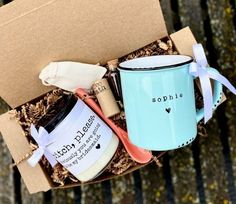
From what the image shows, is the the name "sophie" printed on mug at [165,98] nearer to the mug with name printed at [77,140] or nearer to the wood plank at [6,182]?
the mug with name printed at [77,140]

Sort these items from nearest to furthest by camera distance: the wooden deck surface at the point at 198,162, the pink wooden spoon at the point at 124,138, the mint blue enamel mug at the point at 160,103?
the mint blue enamel mug at the point at 160,103
the pink wooden spoon at the point at 124,138
the wooden deck surface at the point at 198,162

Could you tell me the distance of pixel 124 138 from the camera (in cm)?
92

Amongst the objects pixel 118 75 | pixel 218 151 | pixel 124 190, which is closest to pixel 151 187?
pixel 124 190

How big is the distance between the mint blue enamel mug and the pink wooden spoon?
0.22 feet

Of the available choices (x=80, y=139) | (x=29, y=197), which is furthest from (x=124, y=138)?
(x=29, y=197)

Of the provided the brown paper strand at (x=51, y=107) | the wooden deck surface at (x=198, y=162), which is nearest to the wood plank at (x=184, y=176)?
the wooden deck surface at (x=198, y=162)

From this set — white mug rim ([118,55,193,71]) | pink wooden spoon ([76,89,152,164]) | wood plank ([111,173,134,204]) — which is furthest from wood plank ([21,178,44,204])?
white mug rim ([118,55,193,71])

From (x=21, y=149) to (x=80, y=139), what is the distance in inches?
5.1

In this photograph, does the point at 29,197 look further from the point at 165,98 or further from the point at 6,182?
the point at 165,98

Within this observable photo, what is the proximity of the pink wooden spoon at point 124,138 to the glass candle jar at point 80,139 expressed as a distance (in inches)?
0.6

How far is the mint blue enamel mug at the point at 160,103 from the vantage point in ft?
2.57

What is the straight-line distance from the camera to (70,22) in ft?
2.84

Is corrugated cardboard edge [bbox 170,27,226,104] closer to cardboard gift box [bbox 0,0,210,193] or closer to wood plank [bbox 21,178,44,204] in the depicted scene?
cardboard gift box [bbox 0,0,210,193]

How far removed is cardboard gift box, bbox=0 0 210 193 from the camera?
0.85 meters
